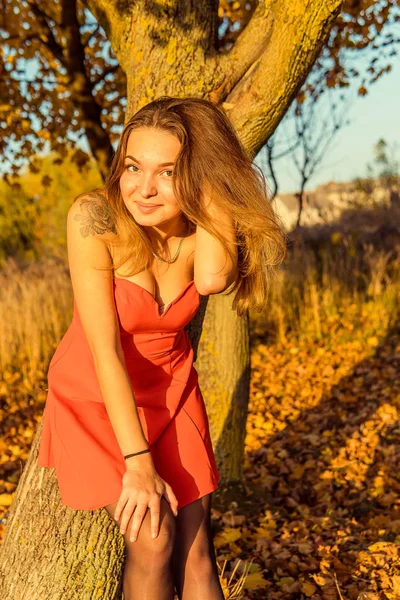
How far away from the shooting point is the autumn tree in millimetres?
2486

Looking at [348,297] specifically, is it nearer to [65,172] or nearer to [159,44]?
[159,44]

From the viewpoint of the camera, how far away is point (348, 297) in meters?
8.32

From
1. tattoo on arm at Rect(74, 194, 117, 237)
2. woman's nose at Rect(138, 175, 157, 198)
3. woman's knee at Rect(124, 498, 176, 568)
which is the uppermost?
woman's nose at Rect(138, 175, 157, 198)

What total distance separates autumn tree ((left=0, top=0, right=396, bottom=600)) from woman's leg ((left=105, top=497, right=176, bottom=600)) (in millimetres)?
A: 507

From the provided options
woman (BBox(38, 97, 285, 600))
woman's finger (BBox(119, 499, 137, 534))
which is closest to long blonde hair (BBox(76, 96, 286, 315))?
woman (BBox(38, 97, 285, 600))

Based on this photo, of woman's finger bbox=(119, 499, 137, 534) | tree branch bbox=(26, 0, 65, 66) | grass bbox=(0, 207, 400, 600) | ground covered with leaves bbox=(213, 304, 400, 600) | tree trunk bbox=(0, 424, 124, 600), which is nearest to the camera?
woman's finger bbox=(119, 499, 137, 534)

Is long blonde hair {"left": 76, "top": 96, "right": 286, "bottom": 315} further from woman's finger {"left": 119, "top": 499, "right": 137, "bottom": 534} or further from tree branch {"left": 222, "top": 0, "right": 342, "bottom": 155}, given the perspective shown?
woman's finger {"left": 119, "top": 499, "right": 137, "bottom": 534}

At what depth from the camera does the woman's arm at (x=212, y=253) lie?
2.21m

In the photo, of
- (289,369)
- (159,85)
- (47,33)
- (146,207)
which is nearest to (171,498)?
(146,207)

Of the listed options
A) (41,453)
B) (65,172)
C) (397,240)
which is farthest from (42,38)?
(65,172)

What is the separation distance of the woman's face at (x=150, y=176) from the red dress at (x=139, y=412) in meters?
0.24

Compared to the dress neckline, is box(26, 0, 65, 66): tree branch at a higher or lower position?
higher

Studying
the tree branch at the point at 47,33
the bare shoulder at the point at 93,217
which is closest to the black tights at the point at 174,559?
the bare shoulder at the point at 93,217

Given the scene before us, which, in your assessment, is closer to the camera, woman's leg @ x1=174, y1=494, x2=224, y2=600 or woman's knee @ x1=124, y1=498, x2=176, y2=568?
woman's knee @ x1=124, y1=498, x2=176, y2=568
